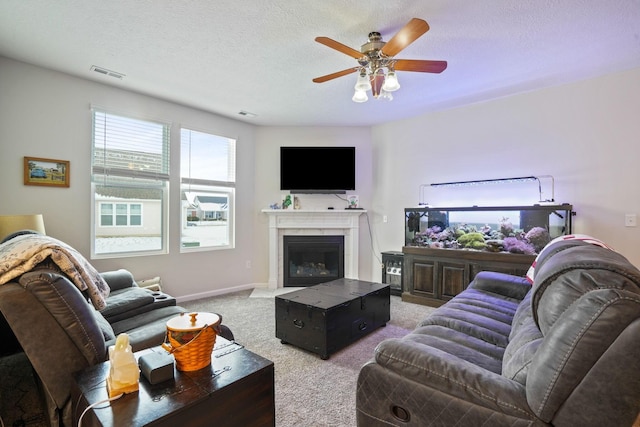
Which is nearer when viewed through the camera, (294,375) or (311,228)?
(294,375)

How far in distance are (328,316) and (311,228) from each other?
246 cm

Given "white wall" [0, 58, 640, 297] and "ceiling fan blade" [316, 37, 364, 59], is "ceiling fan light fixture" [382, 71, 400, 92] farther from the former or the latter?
"white wall" [0, 58, 640, 297]

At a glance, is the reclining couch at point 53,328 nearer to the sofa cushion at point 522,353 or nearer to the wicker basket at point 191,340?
the wicker basket at point 191,340

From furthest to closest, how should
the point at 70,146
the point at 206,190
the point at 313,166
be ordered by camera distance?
1. the point at 313,166
2. the point at 206,190
3. the point at 70,146

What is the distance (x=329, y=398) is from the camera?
1.91 meters

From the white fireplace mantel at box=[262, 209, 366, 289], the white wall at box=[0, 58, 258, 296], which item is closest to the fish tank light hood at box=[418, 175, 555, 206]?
the white fireplace mantel at box=[262, 209, 366, 289]

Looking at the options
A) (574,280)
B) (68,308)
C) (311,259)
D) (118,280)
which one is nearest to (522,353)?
(574,280)

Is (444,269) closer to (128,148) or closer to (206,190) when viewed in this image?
(206,190)

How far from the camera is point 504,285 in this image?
2463 mm

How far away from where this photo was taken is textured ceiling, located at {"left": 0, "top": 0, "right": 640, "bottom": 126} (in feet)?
6.88

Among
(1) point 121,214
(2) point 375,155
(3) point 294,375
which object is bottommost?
(3) point 294,375

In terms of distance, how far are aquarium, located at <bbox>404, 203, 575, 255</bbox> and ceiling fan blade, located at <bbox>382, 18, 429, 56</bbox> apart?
7.60 ft

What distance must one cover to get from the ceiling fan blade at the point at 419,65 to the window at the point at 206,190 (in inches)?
118

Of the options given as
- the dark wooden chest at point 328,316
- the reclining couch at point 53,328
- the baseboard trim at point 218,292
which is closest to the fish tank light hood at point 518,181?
the dark wooden chest at point 328,316
